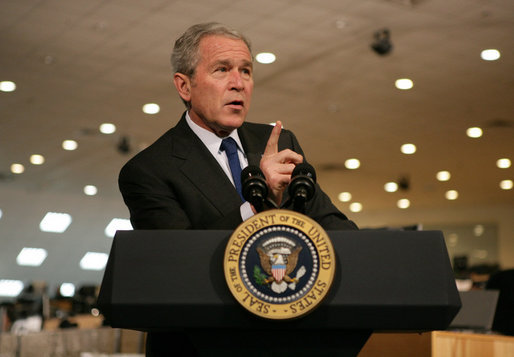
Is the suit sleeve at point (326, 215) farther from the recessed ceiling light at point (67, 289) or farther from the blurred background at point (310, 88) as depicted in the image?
the recessed ceiling light at point (67, 289)

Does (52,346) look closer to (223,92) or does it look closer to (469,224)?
(223,92)

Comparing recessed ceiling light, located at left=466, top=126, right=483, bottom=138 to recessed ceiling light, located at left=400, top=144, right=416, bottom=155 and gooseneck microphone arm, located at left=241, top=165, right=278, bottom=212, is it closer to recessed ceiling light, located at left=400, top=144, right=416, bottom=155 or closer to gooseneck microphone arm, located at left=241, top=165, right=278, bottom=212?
recessed ceiling light, located at left=400, top=144, right=416, bottom=155

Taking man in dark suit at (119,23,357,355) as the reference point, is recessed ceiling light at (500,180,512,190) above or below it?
above

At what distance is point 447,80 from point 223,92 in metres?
9.00

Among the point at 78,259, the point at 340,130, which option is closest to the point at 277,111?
the point at 340,130

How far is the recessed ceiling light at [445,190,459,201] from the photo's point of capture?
→ 65.6 feet

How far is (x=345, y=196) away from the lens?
21.3 m

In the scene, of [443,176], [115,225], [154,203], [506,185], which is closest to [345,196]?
[443,176]

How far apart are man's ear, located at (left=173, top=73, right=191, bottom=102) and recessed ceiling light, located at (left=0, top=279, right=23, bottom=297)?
23994mm

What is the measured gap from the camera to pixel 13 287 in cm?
2419

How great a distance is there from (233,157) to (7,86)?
9.83 metres

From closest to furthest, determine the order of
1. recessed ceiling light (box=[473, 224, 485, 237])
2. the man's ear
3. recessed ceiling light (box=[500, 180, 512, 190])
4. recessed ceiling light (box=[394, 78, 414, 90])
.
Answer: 1. the man's ear
2. recessed ceiling light (box=[394, 78, 414, 90])
3. recessed ceiling light (box=[500, 180, 512, 190])
4. recessed ceiling light (box=[473, 224, 485, 237])

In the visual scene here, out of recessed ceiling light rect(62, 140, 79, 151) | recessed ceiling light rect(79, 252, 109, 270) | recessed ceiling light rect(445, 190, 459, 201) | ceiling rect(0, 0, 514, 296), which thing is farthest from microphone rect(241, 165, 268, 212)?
recessed ceiling light rect(79, 252, 109, 270)

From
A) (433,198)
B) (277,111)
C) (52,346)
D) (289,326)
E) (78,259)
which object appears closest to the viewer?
(289,326)
